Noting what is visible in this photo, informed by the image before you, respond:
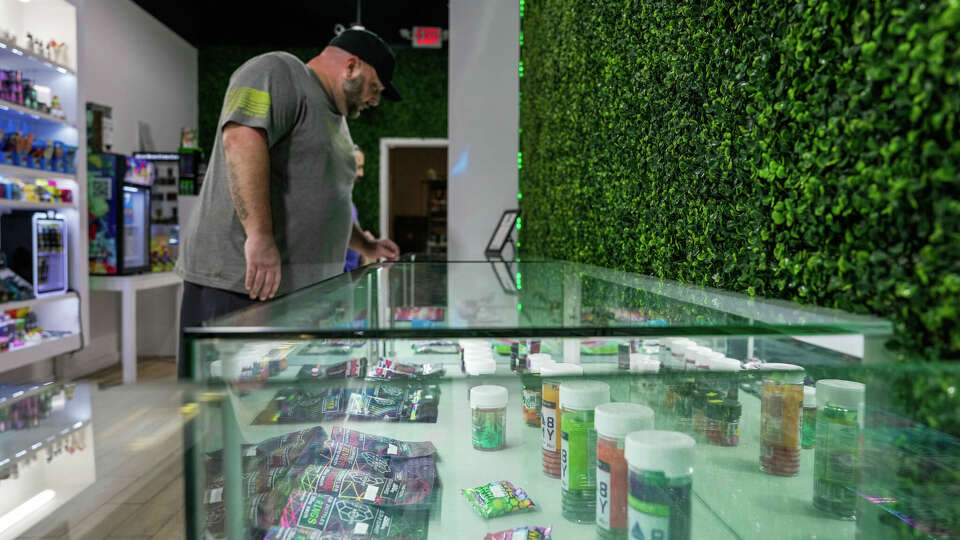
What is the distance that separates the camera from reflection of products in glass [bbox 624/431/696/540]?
657 millimetres

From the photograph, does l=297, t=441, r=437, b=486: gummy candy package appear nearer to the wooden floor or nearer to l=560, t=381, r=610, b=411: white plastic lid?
l=560, t=381, r=610, b=411: white plastic lid

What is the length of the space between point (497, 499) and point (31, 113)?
4.44 metres

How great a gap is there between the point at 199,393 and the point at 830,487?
69 centimetres

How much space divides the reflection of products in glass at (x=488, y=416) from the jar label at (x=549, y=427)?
49 mm

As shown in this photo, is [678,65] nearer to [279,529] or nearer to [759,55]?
[759,55]

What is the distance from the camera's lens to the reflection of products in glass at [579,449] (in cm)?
75

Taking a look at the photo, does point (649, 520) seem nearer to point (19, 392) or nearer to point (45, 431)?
point (45, 431)

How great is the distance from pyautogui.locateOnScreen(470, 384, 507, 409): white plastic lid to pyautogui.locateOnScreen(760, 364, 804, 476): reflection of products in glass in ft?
0.89

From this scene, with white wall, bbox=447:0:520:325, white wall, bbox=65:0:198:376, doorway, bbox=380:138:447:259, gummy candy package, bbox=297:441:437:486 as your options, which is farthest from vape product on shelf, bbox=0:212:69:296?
doorway, bbox=380:138:447:259

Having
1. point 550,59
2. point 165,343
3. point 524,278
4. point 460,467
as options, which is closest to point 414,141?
point 165,343

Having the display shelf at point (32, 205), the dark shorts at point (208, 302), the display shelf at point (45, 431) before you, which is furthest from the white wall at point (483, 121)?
the dark shorts at point (208, 302)

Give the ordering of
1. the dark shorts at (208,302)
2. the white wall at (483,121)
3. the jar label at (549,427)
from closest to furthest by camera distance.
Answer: the jar label at (549,427), the dark shorts at (208,302), the white wall at (483,121)

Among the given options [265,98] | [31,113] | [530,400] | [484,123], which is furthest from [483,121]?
[530,400]

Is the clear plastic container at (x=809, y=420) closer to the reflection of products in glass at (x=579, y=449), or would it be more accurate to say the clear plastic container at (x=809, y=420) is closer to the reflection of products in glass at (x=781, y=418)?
the reflection of products in glass at (x=781, y=418)
